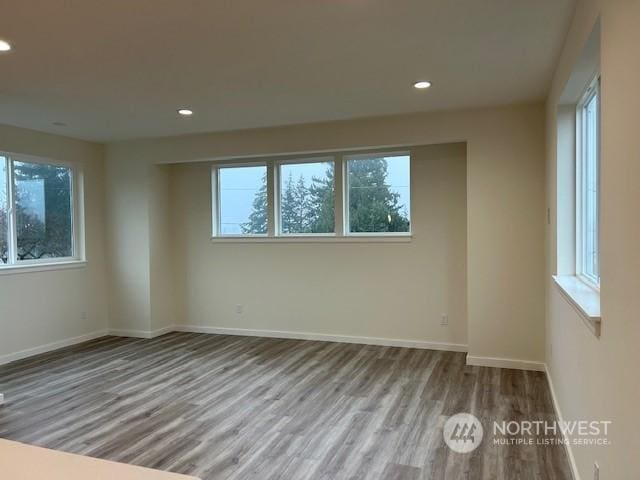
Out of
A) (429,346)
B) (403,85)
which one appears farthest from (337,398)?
(403,85)

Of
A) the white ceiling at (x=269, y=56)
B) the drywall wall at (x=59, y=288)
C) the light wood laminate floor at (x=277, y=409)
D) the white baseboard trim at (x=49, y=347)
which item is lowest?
the light wood laminate floor at (x=277, y=409)

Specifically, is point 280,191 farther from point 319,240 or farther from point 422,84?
point 422,84

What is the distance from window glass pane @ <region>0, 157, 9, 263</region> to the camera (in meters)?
4.89

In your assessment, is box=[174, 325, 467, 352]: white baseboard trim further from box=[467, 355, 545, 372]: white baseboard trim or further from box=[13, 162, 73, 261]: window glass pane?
box=[13, 162, 73, 261]: window glass pane

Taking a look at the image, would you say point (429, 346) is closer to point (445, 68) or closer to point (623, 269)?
point (445, 68)

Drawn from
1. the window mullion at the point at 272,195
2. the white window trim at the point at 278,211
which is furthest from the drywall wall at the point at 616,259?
the window mullion at the point at 272,195

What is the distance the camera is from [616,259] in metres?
1.61

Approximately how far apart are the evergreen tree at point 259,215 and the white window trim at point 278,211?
0.07m

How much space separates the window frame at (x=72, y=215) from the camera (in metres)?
4.95

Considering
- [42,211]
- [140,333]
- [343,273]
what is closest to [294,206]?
[343,273]

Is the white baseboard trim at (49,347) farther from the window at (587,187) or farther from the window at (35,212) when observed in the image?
the window at (587,187)

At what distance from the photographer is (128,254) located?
5.93 m

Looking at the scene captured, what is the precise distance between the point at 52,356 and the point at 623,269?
5428 millimetres

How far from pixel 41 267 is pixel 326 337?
3.38 m
